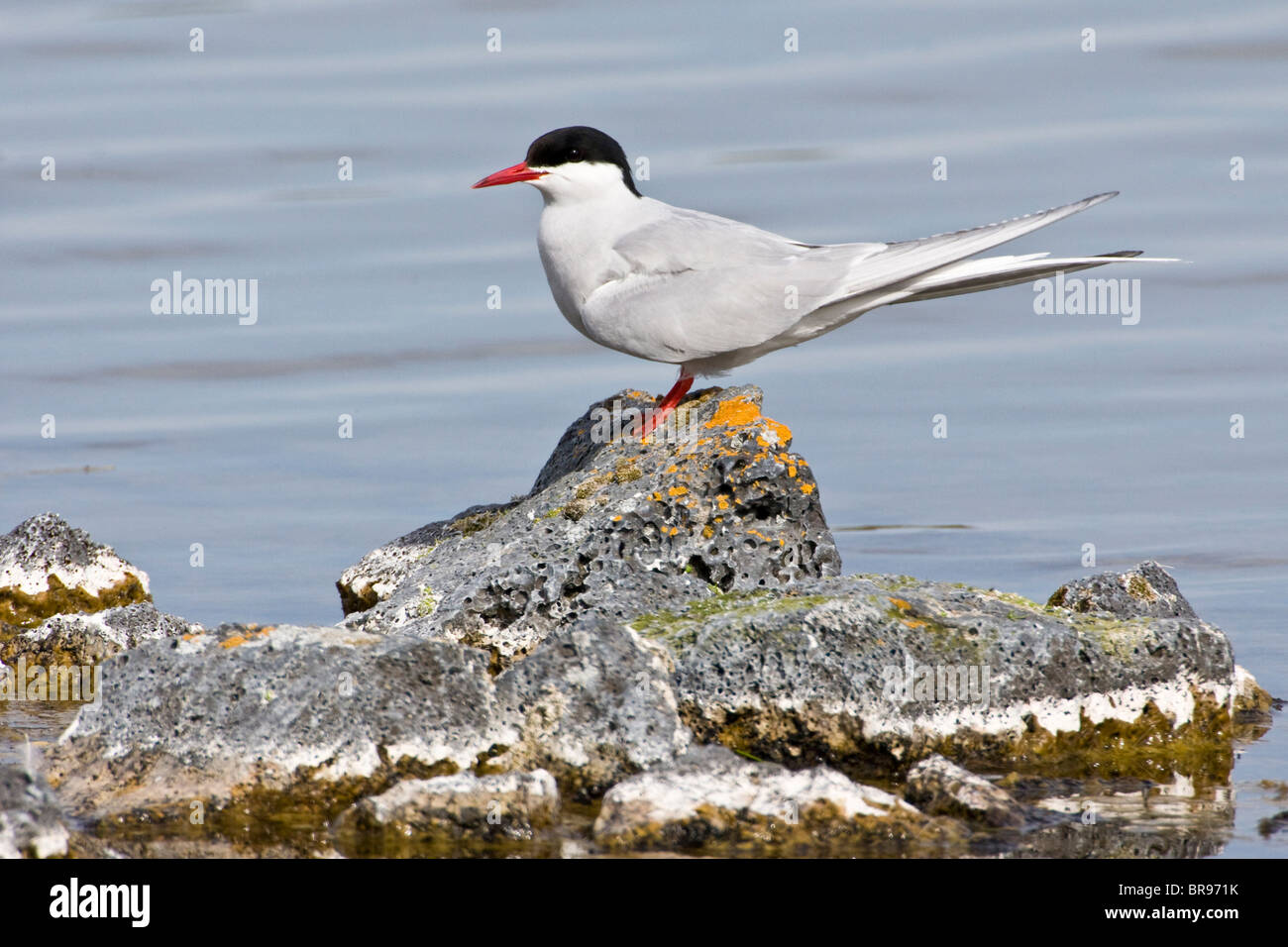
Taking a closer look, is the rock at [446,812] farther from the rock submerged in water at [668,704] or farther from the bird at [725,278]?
the bird at [725,278]

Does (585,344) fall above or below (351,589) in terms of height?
above

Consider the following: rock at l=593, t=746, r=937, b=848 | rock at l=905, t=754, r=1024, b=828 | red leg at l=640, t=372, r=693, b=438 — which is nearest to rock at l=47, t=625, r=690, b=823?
rock at l=593, t=746, r=937, b=848

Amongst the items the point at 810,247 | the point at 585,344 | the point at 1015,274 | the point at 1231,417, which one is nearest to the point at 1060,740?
the point at 1015,274

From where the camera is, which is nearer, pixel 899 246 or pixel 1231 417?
pixel 899 246

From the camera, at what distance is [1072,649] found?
4.59 meters

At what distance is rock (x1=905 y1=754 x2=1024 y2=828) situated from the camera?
13.2ft

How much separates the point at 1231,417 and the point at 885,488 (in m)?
2.41

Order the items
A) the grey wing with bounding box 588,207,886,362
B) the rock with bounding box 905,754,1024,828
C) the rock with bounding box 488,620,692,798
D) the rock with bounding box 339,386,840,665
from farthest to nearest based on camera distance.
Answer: the grey wing with bounding box 588,207,886,362 < the rock with bounding box 339,386,840,665 < the rock with bounding box 488,620,692,798 < the rock with bounding box 905,754,1024,828

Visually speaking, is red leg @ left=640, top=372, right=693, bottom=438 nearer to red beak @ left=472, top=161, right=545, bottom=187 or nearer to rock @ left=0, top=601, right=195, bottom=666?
red beak @ left=472, top=161, right=545, bottom=187

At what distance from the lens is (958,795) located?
4.03 metres

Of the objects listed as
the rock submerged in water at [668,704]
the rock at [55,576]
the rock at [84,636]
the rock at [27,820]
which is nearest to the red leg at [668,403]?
the rock submerged in water at [668,704]

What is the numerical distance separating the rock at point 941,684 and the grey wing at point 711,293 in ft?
5.23

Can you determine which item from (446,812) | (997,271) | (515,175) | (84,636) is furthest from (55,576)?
(997,271)
